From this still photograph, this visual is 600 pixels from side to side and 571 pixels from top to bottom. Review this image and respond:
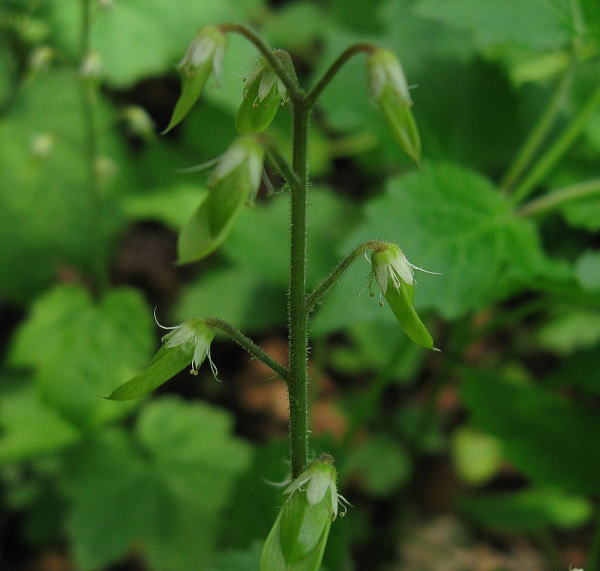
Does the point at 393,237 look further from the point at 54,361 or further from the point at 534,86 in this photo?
the point at 54,361

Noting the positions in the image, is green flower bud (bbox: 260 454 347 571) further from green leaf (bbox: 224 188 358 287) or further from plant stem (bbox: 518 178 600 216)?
green leaf (bbox: 224 188 358 287)

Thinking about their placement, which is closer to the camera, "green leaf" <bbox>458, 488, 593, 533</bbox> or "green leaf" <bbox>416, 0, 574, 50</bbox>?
"green leaf" <bbox>416, 0, 574, 50</bbox>

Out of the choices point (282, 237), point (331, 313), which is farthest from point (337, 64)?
point (282, 237)

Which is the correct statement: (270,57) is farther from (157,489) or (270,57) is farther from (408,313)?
(157,489)

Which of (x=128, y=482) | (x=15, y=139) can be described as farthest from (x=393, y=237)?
(x=15, y=139)

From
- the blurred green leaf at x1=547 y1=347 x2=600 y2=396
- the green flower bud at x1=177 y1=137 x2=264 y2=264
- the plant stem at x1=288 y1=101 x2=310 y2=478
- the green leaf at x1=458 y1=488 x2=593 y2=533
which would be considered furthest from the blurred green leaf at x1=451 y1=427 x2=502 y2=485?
the green flower bud at x1=177 y1=137 x2=264 y2=264

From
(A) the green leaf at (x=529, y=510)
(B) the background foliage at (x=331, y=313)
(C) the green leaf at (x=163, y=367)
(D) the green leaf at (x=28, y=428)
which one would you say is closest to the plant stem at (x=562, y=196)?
(B) the background foliage at (x=331, y=313)
